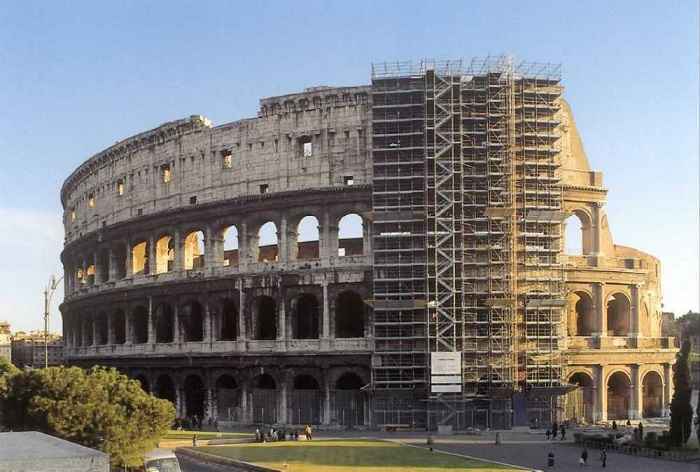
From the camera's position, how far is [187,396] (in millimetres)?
47406

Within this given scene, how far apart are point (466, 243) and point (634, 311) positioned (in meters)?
10.9

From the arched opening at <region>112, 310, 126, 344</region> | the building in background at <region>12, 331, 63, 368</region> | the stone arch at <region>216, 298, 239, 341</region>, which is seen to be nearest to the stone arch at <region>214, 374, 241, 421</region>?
the stone arch at <region>216, 298, 239, 341</region>

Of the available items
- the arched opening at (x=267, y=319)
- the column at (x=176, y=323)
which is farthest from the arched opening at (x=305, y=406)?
the column at (x=176, y=323)

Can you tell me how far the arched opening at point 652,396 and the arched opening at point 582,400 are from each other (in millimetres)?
4349

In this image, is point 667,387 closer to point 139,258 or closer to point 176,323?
point 176,323

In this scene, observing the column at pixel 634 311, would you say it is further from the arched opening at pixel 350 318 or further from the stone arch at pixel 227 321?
the stone arch at pixel 227 321

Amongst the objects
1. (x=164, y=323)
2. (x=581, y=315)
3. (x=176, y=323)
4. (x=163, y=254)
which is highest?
(x=163, y=254)

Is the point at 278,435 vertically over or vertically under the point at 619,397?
under

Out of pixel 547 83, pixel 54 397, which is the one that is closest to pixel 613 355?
pixel 547 83

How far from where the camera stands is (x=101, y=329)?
5384cm

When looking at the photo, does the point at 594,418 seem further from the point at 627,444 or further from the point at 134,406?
the point at 134,406

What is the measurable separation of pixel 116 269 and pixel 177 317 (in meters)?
7.91

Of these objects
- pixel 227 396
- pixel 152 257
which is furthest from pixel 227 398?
pixel 152 257

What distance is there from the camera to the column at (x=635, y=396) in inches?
1689
